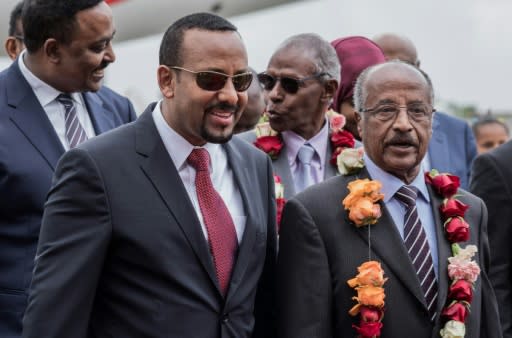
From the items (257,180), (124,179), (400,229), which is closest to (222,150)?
(257,180)

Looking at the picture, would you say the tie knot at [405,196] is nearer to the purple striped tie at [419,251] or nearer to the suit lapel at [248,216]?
the purple striped tie at [419,251]

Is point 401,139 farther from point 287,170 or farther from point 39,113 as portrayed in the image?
point 39,113

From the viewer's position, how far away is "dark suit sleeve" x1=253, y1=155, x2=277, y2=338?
4.08 metres

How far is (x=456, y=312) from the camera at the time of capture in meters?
3.90

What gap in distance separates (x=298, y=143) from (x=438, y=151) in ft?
5.31

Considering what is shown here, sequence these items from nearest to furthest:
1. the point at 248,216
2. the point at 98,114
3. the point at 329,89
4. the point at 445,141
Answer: the point at 248,216
the point at 98,114
the point at 329,89
the point at 445,141

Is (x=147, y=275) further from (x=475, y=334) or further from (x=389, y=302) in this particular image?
(x=475, y=334)

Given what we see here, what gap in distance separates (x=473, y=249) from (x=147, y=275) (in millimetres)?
1425

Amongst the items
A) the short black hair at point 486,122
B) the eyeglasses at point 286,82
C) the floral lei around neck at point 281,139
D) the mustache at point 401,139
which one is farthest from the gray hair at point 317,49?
the short black hair at point 486,122

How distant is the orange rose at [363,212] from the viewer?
12.8ft

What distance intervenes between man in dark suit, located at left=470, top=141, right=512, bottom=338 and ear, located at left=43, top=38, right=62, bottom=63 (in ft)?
7.39

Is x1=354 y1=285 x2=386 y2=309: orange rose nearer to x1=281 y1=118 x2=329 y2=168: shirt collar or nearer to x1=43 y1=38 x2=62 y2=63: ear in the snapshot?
x1=281 y1=118 x2=329 y2=168: shirt collar

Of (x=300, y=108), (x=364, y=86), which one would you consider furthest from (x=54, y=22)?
(x=364, y=86)

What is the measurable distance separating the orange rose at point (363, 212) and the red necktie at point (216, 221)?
504 millimetres
